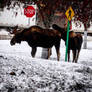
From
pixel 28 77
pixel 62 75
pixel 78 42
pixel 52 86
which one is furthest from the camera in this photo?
pixel 78 42

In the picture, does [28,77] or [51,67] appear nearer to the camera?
[28,77]

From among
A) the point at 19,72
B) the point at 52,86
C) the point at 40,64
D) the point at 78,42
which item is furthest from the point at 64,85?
the point at 78,42

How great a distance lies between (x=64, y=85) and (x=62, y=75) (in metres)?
0.47

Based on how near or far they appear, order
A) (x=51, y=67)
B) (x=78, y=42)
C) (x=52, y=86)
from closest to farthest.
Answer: (x=52, y=86)
(x=51, y=67)
(x=78, y=42)

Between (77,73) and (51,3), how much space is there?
71.4 inches

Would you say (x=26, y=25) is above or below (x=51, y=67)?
below

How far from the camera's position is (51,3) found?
509 centimetres

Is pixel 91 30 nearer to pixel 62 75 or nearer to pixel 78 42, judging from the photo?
pixel 78 42

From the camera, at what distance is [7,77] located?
3.92m

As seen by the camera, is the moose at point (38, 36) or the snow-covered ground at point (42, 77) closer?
the snow-covered ground at point (42, 77)

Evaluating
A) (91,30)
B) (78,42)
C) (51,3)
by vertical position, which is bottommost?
(91,30)

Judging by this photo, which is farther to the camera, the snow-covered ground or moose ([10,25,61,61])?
moose ([10,25,61,61])

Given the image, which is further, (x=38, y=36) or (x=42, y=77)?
(x=38, y=36)

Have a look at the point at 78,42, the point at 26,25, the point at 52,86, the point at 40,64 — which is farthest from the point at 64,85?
the point at 26,25
